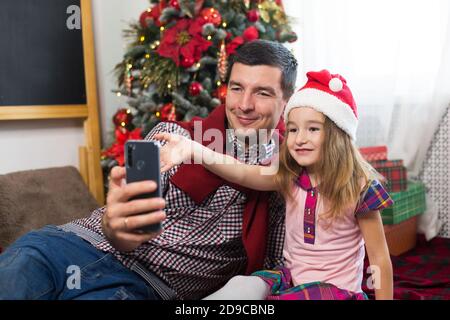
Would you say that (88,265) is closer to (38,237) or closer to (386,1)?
(38,237)

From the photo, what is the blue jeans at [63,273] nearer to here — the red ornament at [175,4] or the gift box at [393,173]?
the red ornament at [175,4]

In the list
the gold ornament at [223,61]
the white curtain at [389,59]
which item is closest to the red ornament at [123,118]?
the gold ornament at [223,61]

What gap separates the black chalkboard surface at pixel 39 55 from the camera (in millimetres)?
2340

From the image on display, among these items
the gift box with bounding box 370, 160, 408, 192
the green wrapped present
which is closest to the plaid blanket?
the green wrapped present

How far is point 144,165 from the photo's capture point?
100 cm

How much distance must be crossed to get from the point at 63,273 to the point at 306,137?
0.67 meters

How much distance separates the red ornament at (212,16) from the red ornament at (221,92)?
280mm

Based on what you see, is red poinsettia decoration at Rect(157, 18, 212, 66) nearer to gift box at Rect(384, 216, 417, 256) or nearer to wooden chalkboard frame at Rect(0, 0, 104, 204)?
wooden chalkboard frame at Rect(0, 0, 104, 204)

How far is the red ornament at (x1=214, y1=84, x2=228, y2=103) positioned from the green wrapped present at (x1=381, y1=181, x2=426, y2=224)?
91 centimetres

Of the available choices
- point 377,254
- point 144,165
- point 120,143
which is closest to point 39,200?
point 120,143

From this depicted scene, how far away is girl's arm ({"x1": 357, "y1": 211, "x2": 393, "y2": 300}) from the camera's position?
1143 millimetres

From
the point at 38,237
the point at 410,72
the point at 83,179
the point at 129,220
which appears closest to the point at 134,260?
the point at 38,237

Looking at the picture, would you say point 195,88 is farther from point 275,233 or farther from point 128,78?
point 275,233
